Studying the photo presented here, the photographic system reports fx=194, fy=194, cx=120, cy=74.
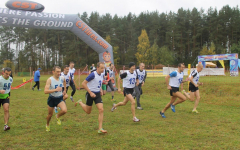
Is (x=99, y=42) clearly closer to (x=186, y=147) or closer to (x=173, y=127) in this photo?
(x=173, y=127)

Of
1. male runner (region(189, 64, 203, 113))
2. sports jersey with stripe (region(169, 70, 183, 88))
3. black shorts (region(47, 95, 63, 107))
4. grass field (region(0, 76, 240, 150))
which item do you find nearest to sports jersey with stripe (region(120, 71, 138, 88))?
grass field (region(0, 76, 240, 150))

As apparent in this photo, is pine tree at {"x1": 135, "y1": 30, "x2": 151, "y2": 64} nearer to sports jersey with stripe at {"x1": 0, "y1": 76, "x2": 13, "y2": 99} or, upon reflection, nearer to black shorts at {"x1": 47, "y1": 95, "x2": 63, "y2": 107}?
sports jersey with stripe at {"x1": 0, "y1": 76, "x2": 13, "y2": 99}

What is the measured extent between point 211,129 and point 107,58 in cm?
1125

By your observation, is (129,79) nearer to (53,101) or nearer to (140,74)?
(140,74)

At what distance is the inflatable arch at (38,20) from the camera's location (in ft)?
44.1

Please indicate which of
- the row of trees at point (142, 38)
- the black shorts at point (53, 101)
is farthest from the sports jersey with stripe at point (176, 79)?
the row of trees at point (142, 38)

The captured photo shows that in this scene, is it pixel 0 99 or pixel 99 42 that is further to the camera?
pixel 99 42

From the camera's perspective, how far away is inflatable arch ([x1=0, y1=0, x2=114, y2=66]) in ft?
44.1

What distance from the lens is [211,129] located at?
5793mm

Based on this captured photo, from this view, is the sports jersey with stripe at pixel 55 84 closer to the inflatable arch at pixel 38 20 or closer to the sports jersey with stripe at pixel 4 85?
the sports jersey with stripe at pixel 4 85

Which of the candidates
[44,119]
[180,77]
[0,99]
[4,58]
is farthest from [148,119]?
[4,58]

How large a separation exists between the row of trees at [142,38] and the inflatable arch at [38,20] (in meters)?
37.5

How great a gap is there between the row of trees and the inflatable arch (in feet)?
123

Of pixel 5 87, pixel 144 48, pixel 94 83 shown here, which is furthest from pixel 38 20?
pixel 144 48
